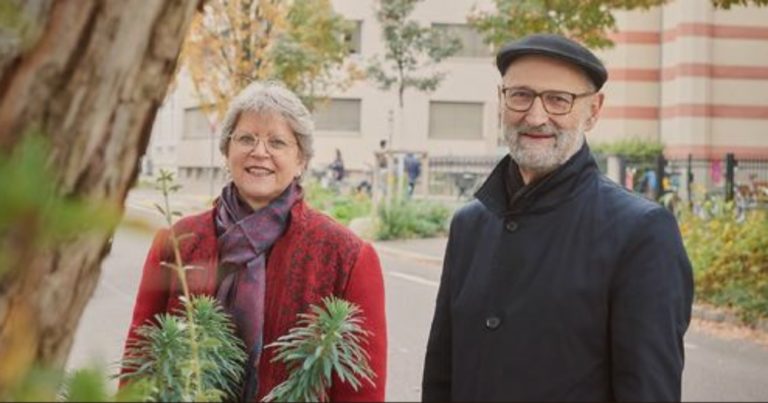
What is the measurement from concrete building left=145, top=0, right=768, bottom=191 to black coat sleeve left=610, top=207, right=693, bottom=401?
11826 mm

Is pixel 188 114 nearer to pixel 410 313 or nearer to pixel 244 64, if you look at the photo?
pixel 244 64

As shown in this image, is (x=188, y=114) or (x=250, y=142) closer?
(x=250, y=142)

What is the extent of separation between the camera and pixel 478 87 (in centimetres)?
3078

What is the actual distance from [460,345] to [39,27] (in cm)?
123

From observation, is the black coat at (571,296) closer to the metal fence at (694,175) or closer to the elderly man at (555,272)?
the elderly man at (555,272)

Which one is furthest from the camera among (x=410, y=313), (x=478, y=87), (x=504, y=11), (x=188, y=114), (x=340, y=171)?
(x=478, y=87)

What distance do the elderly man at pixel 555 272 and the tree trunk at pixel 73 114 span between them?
1056 mm

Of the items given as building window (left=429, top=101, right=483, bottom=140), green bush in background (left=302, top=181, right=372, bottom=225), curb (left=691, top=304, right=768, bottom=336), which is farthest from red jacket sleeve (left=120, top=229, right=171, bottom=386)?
building window (left=429, top=101, right=483, bottom=140)

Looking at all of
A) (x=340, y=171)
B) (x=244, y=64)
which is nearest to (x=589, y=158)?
(x=244, y=64)

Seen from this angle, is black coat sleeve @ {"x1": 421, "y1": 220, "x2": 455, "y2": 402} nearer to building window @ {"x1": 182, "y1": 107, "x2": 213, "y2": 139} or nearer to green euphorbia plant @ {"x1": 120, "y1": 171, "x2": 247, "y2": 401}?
green euphorbia plant @ {"x1": 120, "y1": 171, "x2": 247, "y2": 401}

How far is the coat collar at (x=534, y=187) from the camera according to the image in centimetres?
170

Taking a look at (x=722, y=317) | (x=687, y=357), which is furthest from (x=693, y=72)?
(x=687, y=357)

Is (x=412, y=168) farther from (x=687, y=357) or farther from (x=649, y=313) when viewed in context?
(x=649, y=313)

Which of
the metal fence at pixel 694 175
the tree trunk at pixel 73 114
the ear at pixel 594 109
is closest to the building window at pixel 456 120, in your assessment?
the metal fence at pixel 694 175
